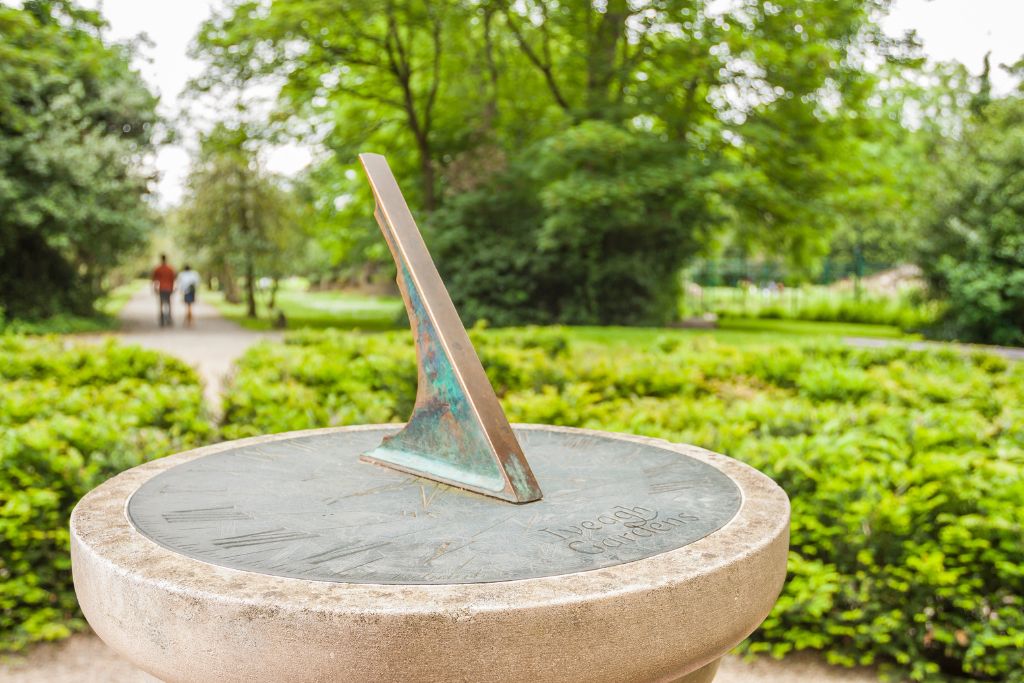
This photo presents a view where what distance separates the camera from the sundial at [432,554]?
1581 millimetres

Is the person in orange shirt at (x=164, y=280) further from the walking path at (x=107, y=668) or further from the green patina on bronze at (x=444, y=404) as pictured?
the green patina on bronze at (x=444, y=404)

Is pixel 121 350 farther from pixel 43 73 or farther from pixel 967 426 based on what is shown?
pixel 43 73

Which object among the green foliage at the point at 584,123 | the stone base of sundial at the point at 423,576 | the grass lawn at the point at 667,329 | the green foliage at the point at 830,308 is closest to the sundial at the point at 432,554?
the stone base of sundial at the point at 423,576

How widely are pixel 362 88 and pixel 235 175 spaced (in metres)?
5.09

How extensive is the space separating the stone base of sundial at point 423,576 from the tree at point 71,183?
13.5 meters

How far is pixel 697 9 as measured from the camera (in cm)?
1414

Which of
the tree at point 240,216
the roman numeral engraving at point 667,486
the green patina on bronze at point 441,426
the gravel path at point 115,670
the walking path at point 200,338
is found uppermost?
the tree at point 240,216

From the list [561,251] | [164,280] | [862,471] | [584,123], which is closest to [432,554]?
Answer: [862,471]

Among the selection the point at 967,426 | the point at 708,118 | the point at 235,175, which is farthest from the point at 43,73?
the point at 967,426

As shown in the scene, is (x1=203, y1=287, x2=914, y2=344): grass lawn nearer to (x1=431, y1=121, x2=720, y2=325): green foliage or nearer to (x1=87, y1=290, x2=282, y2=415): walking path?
(x1=87, y1=290, x2=282, y2=415): walking path

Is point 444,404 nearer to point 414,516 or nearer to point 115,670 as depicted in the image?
point 414,516

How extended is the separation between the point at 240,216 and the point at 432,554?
66.6ft

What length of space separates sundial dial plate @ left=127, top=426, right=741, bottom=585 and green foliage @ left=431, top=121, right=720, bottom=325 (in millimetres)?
12310

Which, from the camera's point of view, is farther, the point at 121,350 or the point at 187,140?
the point at 187,140
